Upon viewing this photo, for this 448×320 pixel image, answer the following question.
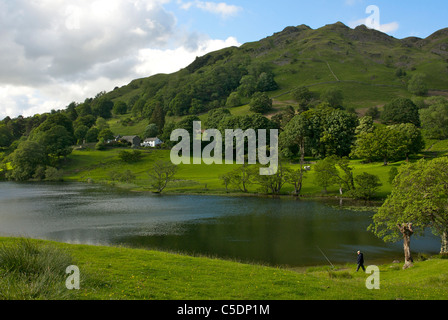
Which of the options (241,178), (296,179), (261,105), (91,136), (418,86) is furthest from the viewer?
(418,86)

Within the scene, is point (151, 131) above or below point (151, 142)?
above

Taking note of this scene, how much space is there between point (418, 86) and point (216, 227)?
540 feet

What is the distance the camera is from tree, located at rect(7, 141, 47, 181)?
4250 inches

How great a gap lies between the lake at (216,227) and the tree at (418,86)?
13667 centimetres

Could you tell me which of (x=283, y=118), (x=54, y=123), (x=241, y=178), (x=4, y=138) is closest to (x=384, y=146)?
(x=241, y=178)

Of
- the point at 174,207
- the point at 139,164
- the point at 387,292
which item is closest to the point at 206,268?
the point at 387,292

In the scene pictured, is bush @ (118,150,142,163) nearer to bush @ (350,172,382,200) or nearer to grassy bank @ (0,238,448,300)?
bush @ (350,172,382,200)

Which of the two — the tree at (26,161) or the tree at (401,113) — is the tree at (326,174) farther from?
the tree at (26,161)

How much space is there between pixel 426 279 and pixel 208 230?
86.4 feet

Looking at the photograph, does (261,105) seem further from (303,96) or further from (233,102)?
(233,102)

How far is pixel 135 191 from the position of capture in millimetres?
80625

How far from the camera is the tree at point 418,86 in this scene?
162m

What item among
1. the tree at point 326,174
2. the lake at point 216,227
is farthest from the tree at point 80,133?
the tree at point 326,174

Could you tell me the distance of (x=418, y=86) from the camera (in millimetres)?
163125
